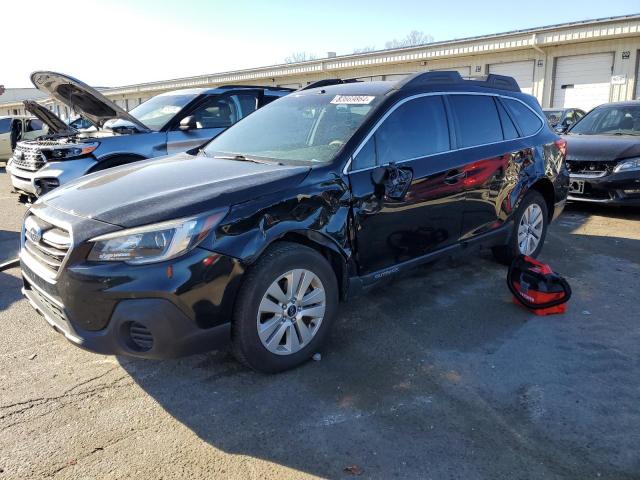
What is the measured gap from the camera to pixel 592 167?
24.8 ft

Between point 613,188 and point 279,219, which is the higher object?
point 279,219

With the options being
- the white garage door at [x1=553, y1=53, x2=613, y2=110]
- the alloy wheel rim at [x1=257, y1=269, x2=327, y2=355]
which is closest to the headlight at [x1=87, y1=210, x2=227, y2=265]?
the alloy wheel rim at [x1=257, y1=269, x2=327, y2=355]

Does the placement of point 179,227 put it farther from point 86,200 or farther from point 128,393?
point 128,393

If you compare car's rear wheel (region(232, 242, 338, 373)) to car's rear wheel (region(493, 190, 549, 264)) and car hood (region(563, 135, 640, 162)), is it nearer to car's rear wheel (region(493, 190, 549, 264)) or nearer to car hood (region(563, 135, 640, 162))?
car's rear wheel (region(493, 190, 549, 264))

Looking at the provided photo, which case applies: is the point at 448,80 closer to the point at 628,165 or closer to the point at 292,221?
the point at 292,221

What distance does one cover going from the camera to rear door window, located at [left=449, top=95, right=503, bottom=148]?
4340mm

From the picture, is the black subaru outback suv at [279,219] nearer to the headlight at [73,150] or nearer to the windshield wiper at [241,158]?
the windshield wiper at [241,158]

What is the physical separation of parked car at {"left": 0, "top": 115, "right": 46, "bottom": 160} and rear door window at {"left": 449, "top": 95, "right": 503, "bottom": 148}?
47.8ft

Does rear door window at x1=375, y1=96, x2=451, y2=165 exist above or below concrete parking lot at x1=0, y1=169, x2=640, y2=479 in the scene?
above

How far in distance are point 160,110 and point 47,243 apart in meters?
4.97

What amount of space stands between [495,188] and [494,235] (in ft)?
1.43

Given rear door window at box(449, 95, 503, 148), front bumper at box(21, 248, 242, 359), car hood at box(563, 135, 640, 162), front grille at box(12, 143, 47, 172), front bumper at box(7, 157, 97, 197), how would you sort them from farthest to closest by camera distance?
car hood at box(563, 135, 640, 162)
front grille at box(12, 143, 47, 172)
front bumper at box(7, 157, 97, 197)
rear door window at box(449, 95, 503, 148)
front bumper at box(21, 248, 242, 359)

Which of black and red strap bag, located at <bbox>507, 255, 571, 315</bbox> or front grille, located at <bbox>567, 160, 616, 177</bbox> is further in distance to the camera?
front grille, located at <bbox>567, 160, 616, 177</bbox>

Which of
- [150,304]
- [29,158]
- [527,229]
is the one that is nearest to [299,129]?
[150,304]
